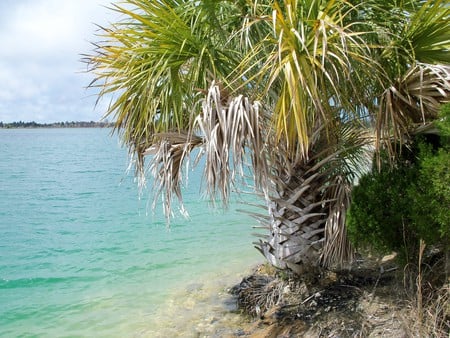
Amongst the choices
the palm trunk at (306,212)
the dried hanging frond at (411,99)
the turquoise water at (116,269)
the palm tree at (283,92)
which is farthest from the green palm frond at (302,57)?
the turquoise water at (116,269)

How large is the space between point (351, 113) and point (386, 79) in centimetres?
58

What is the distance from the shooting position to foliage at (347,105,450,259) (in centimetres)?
354

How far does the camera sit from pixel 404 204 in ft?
12.7

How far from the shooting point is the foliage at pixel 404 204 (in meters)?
3.54

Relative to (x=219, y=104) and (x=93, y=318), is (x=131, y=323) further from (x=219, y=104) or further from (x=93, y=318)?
(x=219, y=104)

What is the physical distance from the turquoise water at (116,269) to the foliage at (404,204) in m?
2.22

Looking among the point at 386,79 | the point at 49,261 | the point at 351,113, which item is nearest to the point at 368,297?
the point at 351,113

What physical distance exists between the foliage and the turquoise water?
2.22 m

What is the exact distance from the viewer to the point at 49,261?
959 centimetres

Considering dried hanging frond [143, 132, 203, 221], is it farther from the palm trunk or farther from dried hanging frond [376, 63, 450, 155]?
dried hanging frond [376, 63, 450, 155]

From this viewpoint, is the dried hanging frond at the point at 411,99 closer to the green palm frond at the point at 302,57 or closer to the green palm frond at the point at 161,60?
the green palm frond at the point at 302,57

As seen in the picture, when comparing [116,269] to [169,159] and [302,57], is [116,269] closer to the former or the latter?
[169,159]

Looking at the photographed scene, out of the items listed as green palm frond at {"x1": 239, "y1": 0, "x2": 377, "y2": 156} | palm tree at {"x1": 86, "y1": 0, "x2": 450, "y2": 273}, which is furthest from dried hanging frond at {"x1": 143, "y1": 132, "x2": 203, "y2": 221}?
green palm frond at {"x1": 239, "y1": 0, "x2": 377, "y2": 156}

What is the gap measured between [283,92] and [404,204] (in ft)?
5.10
